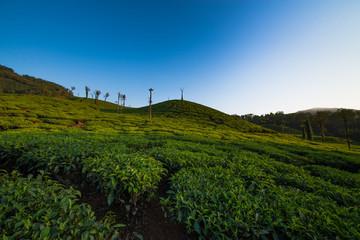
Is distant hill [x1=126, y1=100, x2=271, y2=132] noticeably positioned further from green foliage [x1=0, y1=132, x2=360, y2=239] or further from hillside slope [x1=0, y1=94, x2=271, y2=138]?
green foliage [x1=0, y1=132, x2=360, y2=239]

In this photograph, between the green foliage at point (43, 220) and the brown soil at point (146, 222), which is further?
the brown soil at point (146, 222)

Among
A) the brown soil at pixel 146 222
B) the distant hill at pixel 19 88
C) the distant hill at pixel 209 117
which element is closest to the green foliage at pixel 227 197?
the brown soil at pixel 146 222

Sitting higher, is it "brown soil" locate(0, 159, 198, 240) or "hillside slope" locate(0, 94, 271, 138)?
"hillside slope" locate(0, 94, 271, 138)

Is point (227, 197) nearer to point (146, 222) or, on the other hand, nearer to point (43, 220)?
point (146, 222)

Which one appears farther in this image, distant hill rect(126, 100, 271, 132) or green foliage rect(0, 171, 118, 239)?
distant hill rect(126, 100, 271, 132)

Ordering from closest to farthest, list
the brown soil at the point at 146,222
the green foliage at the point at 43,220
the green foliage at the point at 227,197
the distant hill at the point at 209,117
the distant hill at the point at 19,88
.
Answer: the green foliage at the point at 43,220 < the green foliage at the point at 227,197 < the brown soil at the point at 146,222 < the distant hill at the point at 209,117 < the distant hill at the point at 19,88

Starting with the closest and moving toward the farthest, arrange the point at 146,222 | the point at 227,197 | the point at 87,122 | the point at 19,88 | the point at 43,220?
the point at 43,220 → the point at 227,197 → the point at 146,222 → the point at 87,122 → the point at 19,88

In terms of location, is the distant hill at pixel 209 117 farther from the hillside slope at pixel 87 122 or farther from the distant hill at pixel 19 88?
the distant hill at pixel 19 88

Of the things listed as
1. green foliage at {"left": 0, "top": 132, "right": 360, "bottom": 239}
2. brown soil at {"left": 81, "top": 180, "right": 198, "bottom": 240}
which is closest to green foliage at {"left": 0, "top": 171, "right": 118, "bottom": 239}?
green foliage at {"left": 0, "top": 132, "right": 360, "bottom": 239}

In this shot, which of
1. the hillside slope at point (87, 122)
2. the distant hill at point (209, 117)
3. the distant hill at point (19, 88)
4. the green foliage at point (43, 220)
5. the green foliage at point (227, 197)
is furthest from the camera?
the distant hill at point (19, 88)

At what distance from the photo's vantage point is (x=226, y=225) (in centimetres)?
221

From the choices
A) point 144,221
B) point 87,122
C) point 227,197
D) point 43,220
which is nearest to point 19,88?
point 87,122

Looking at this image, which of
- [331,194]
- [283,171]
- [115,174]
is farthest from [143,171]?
[283,171]

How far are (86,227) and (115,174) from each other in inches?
55.8
